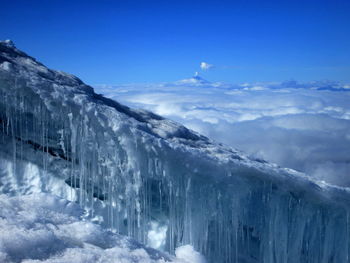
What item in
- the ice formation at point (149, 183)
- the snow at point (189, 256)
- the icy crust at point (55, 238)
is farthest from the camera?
the ice formation at point (149, 183)

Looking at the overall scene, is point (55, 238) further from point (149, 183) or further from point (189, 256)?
point (149, 183)

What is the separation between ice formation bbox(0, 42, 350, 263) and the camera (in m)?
4.76

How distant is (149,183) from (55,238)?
2.76 meters

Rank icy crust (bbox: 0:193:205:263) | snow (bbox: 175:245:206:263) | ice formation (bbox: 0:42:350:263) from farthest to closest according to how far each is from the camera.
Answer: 1. ice formation (bbox: 0:42:350:263)
2. snow (bbox: 175:245:206:263)
3. icy crust (bbox: 0:193:205:263)

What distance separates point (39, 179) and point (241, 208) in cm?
338

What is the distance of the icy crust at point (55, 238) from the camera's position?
198 cm

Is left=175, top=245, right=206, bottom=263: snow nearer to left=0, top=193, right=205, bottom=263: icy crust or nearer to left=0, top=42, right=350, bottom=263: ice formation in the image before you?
left=0, top=42, right=350, bottom=263: ice formation

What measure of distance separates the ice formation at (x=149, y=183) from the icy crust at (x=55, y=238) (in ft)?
6.12

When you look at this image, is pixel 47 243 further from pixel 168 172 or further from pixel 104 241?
pixel 168 172

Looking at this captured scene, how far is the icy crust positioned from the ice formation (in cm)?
187

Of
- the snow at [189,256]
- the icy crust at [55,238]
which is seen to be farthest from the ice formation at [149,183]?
the icy crust at [55,238]

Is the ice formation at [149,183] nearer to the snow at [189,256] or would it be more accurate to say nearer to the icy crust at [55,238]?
the snow at [189,256]

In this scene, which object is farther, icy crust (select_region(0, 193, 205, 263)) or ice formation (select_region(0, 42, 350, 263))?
ice formation (select_region(0, 42, 350, 263))

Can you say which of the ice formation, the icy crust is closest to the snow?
the ice formation
